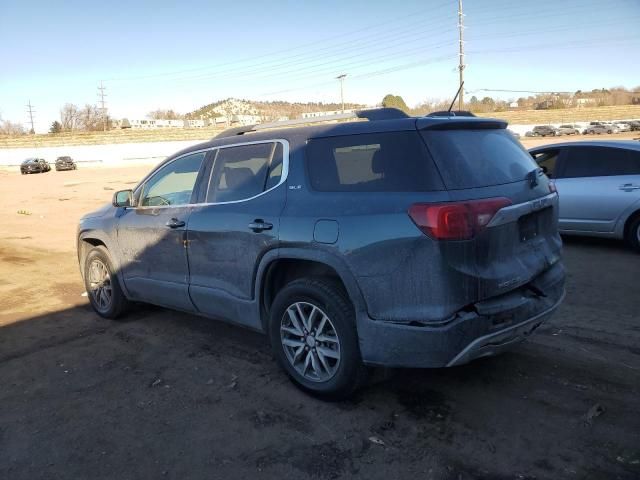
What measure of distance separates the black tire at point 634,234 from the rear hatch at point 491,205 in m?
4.67

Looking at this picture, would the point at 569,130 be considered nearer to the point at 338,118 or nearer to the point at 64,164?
the point at 64,164

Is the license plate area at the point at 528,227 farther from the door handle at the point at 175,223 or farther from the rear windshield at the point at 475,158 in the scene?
the door handle at the point at 175,223

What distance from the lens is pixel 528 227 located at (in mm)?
3430

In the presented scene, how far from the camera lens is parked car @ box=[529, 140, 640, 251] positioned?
7.57 meters

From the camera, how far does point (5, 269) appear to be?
830cm

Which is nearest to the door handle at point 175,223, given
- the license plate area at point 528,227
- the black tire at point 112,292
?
the black tire at point 112,292

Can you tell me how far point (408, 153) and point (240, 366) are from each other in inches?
86.9

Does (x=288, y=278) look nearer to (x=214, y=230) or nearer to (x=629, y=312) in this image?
(x=214, y=230)

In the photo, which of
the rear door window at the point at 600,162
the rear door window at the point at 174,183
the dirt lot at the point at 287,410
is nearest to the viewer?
the dirt lot at the point at 287,410

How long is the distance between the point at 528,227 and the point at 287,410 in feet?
6.56

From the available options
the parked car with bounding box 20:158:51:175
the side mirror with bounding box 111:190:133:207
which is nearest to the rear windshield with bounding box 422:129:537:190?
the side mirror with bounding box 111:190:133:207

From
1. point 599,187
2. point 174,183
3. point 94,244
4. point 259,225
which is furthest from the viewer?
point 599,187

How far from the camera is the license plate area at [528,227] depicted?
334 centimetres

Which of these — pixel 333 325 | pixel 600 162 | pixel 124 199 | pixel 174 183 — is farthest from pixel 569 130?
pixel 333 325
